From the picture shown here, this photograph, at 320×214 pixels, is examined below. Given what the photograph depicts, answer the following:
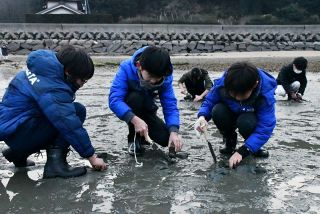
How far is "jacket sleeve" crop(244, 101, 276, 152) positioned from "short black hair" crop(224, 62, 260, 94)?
1.27 feet

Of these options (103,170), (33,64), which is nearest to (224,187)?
(103,170)

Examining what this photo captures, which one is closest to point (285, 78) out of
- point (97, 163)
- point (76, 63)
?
point (97, 163)

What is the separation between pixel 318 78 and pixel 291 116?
5.42m

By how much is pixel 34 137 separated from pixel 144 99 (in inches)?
38.0

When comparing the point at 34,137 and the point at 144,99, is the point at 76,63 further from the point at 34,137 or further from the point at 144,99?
the point at 144,99

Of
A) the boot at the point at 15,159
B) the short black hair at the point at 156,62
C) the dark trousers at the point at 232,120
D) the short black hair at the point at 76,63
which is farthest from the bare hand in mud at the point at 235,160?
the boot at the point at 15,159

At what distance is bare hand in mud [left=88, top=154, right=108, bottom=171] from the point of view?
10.0 feet

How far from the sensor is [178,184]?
2.94 m

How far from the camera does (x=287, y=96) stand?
720 centimetres

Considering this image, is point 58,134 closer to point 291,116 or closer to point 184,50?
point 291,116

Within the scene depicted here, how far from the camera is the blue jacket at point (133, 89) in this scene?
345 cm

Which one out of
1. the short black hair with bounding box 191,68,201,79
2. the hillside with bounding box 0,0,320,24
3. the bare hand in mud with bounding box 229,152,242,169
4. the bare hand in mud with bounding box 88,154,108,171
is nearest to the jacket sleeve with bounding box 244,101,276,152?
the bare hand in mud with bounding box 229,152,242,169

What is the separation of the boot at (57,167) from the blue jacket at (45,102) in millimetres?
202

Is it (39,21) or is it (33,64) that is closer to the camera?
(33,64)
